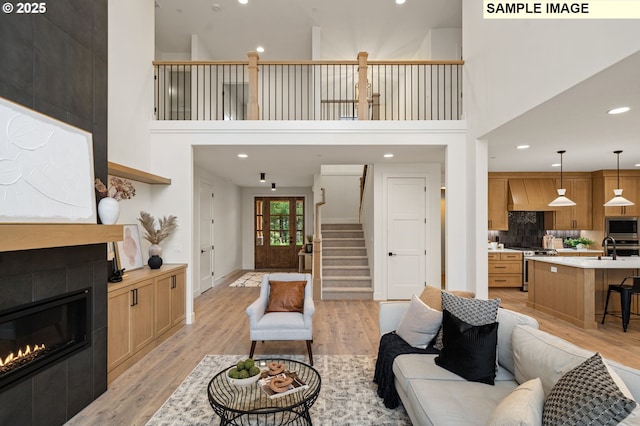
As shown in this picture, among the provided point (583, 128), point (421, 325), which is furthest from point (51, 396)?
point (583, 128)

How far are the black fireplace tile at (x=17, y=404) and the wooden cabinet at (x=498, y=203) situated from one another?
794 cm

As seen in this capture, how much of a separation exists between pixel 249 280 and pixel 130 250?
4125mm

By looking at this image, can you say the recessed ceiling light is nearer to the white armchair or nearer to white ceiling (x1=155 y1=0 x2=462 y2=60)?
the white armchair

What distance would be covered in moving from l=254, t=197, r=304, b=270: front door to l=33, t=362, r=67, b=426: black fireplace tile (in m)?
7.55

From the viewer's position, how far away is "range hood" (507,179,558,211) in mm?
7219

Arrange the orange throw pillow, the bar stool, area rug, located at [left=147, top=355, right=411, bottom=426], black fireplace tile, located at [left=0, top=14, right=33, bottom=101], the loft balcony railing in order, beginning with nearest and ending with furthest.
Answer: black fireplace tile, located at [left=0, top=14, right=33, bottom=101]
area rug, located at [left=147, top=355, right=411, bottom=426]
the orange throw pillow
the bar stool
the loft balcony railing

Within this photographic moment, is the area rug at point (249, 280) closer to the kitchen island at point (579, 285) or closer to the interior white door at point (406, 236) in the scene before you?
the interior white door at point (406, 236)

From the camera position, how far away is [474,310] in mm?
2340

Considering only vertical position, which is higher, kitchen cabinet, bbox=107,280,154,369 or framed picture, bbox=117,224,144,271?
framed picture, bbox=117,224,144,271

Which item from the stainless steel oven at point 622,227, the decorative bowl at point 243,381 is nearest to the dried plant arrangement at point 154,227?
the decorative bowl at point 243,381

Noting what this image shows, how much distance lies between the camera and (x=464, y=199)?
4.72 metres

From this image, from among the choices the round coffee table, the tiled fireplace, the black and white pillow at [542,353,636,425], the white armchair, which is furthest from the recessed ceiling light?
the tiled fireplace

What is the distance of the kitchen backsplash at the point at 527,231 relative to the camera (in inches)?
303

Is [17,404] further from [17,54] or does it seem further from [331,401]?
[17,54]
